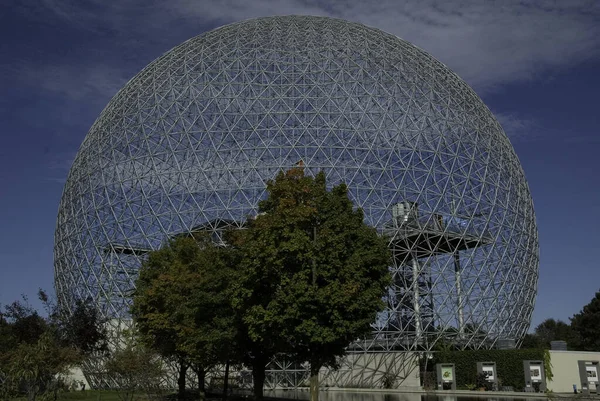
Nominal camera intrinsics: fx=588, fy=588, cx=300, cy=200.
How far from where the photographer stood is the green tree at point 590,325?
51.5 metres

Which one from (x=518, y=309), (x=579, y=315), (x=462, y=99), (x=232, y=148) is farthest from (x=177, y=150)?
(x=579, y=315)

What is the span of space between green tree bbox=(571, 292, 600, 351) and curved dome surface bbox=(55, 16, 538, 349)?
579 inches

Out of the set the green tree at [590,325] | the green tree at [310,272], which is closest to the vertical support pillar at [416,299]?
the green tree at [310,272]

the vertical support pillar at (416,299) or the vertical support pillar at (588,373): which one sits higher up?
the vertical support pillar at (416,299)

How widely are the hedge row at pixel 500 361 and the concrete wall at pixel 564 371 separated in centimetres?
49

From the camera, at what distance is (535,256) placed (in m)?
41.6

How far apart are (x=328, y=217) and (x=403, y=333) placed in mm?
16424

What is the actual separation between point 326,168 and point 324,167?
0.42ft

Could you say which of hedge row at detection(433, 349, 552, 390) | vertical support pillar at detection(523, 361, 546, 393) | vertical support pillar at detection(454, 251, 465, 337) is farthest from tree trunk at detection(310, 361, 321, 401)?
vertical support pillar at detection(454, 251, 465, 337)

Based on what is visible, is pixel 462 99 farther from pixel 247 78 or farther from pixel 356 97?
pixel 247 78

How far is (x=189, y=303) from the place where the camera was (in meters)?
23.1

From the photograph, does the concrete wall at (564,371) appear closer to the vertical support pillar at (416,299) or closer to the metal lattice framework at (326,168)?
the metal lattice framework at (326,168)

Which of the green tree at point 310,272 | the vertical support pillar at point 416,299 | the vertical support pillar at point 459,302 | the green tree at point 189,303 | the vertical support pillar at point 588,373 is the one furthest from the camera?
the vertical support pillar at point 459,302

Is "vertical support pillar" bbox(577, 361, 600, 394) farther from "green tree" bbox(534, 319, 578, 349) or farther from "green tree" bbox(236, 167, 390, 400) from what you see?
"green tree" bbox(534, 319, 578, 349)
